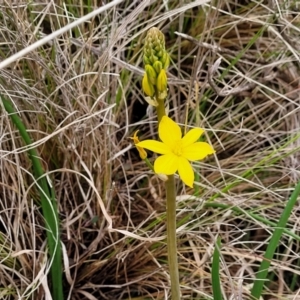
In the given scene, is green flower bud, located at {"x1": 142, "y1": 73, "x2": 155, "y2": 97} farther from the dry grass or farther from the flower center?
the dry grass

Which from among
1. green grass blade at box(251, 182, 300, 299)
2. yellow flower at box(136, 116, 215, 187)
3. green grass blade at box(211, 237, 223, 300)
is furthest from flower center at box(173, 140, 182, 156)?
green grass blade at box(251, 182, 300, 299)

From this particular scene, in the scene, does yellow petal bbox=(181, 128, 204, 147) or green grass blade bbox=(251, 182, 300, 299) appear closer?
yellow petal bbox=(181, 128, 204, 147)

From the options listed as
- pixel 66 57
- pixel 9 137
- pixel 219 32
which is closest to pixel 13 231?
pixel 9 137

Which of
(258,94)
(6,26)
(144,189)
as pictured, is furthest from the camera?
(258,94)

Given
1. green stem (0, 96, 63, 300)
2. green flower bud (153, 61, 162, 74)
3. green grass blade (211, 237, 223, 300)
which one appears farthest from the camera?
green stem (0, 96, 63, 300)

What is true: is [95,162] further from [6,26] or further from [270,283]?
[270,283]

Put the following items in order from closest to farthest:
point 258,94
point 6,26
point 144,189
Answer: point 6,26
point 144,189
point 258,94

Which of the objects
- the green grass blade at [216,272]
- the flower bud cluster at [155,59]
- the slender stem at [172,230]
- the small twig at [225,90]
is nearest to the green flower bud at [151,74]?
the flower bud cluster at [155,59]

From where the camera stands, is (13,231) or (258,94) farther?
(258,94)
